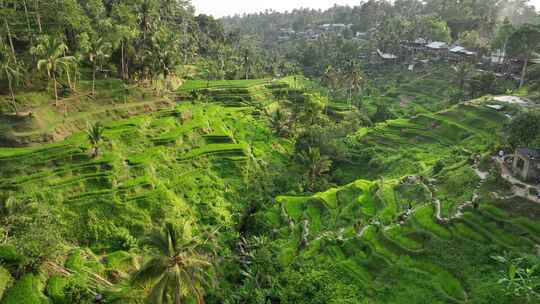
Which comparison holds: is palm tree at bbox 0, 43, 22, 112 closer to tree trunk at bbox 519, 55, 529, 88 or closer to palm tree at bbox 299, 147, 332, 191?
palm tree at bbox 299, 147, 332, 191

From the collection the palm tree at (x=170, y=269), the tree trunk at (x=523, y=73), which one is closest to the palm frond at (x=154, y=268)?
the palm tree at (x=170, y=269)

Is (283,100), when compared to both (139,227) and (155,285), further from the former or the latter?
(155,285)

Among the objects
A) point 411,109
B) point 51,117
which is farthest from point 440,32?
point 51,117

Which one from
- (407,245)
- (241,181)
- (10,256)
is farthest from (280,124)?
(10,256)

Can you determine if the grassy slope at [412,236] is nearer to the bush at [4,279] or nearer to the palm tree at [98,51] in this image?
the bush at [4,279]

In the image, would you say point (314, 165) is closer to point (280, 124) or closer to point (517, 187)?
point (280, 124)
